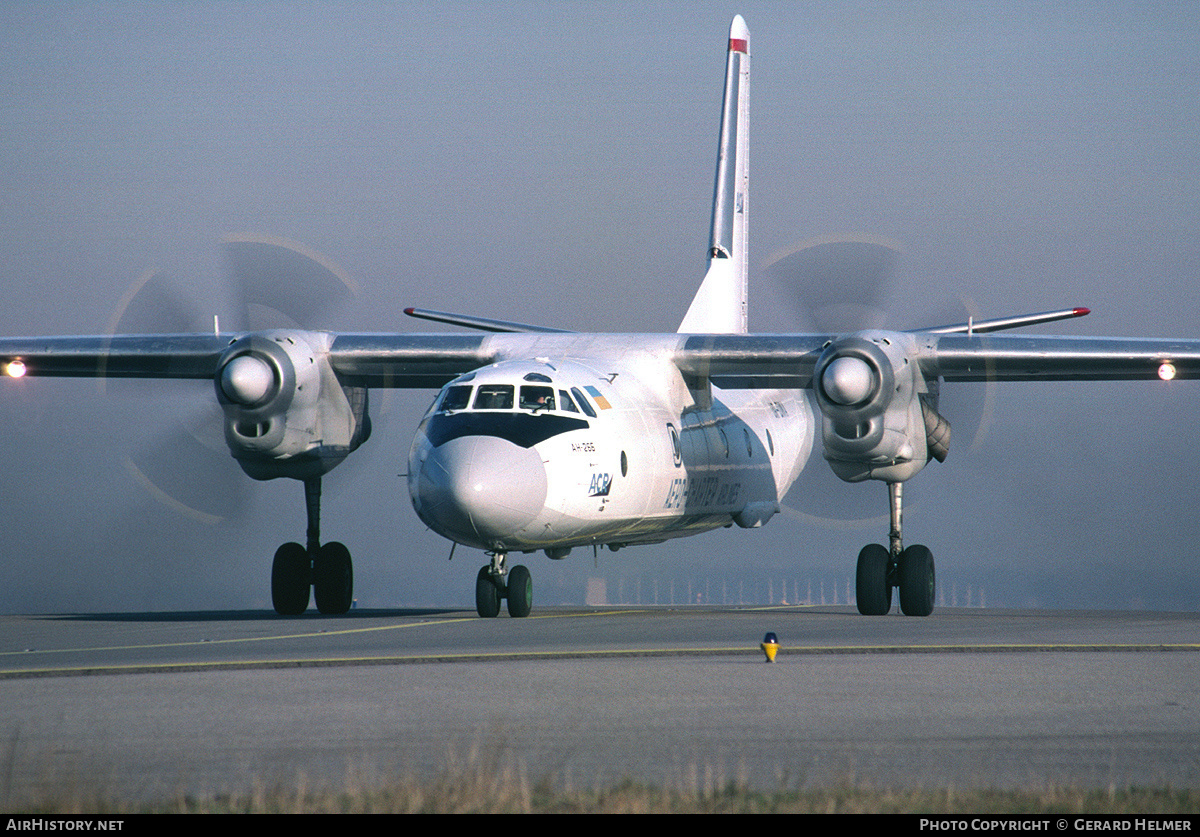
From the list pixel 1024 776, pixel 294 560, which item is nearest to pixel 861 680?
pixel 1024 776

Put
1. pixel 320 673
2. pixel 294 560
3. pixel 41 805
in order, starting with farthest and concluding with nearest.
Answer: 1. pixel 294 560
2. pixel 320 673
3. pixel 41 805

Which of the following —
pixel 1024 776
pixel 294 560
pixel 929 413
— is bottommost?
pixel 1024 776

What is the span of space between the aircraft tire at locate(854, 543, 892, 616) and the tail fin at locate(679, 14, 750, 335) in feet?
25.5

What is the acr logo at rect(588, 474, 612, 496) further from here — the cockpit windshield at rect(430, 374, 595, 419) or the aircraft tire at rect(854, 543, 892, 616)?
the aircraft tire at rect(854, 543, 892, 616)

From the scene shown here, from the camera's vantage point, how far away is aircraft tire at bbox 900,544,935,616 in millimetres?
22188

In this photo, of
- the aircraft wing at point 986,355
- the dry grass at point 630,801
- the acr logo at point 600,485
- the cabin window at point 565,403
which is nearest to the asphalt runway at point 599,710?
the dry grass at point 630,801

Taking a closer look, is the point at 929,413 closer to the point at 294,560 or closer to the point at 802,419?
the point at 802,419

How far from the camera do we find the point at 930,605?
22.5 m

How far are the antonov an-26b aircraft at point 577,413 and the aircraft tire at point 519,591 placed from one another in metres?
0.03

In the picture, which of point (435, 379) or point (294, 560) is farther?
point (435, 379)

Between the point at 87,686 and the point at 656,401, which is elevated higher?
the point at 656,401

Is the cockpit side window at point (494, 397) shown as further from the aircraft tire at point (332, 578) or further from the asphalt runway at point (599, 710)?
the aircraft tire at point (332, 578)

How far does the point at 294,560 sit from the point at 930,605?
10.2m

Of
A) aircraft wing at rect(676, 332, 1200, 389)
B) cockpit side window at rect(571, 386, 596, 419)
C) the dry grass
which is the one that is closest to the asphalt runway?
the dry grass
